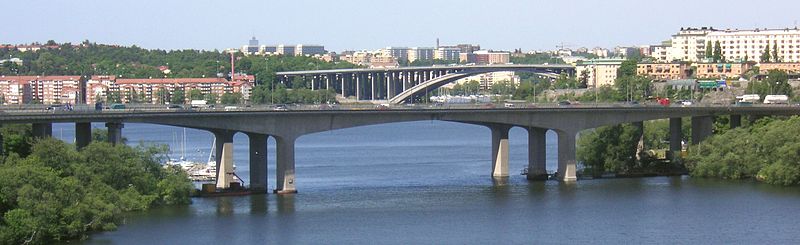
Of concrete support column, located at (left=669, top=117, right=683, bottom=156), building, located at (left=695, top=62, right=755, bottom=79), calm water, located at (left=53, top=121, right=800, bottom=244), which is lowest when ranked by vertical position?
calm water, located at (left=53, top=121, right=800, bottom=244)

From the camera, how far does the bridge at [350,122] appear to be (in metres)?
60.2

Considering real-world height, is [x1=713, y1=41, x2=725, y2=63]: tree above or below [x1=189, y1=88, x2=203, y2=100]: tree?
above

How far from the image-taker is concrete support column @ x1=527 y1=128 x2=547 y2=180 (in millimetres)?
67625

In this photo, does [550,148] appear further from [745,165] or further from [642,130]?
[745,165]

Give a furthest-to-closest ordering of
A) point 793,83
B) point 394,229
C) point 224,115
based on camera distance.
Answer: point 793,83, point 224,115, point 394,229

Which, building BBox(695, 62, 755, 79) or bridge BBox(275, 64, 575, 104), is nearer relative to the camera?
building BBox(695, 62, 755, 79)

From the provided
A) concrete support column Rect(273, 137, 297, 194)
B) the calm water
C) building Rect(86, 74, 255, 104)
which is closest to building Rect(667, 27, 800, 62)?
building Rect(86, 74, 255, 104)

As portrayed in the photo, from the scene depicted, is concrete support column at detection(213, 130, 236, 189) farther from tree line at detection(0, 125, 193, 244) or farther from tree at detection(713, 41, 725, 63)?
tree at detection(713, 41, 725, 63)

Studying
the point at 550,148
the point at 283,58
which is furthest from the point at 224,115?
the point at 283,58

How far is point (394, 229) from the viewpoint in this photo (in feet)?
167

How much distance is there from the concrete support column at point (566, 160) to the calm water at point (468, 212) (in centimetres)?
70

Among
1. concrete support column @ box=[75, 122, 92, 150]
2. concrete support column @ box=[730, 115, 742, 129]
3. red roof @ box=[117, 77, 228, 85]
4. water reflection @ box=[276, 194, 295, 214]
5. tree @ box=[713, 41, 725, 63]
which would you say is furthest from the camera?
A: red roof @ box=[117, 77, 228, 85]

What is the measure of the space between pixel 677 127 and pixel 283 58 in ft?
399

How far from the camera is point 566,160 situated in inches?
2648
